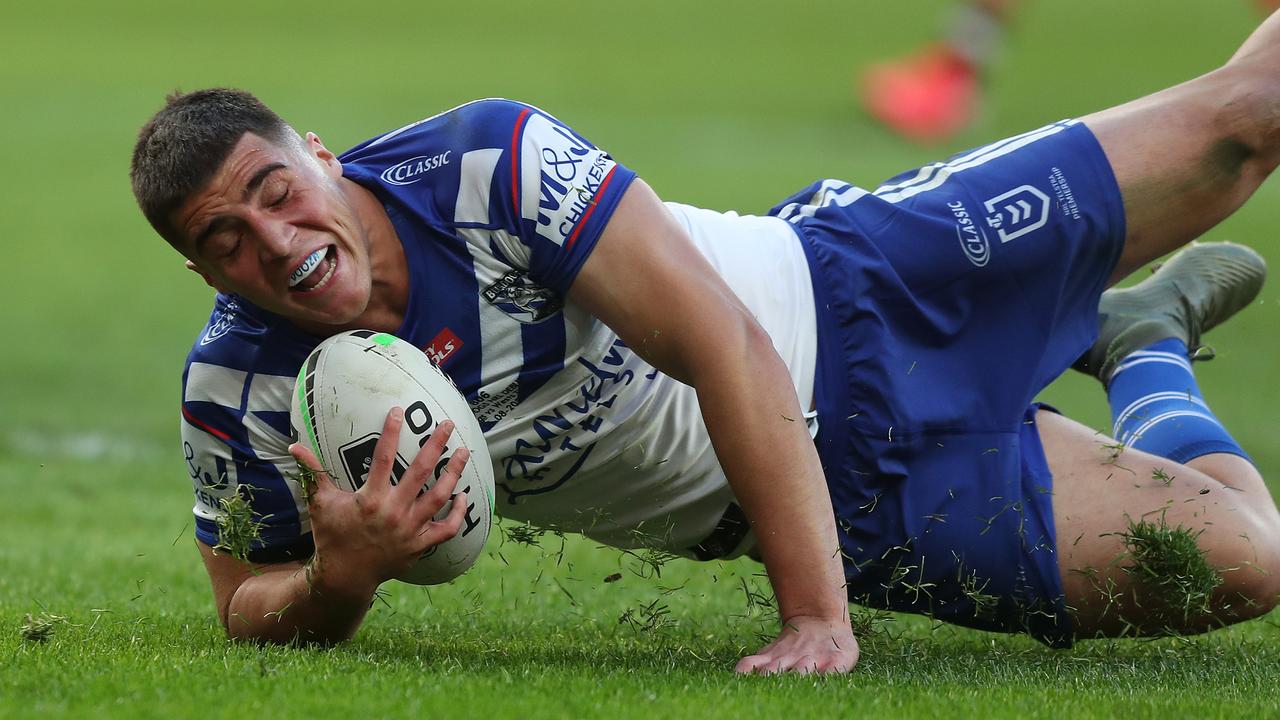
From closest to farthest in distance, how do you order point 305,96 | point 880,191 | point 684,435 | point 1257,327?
point 684,435, point 880,191, point 1257,327, point 305,96

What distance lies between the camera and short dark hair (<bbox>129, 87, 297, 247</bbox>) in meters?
4.07

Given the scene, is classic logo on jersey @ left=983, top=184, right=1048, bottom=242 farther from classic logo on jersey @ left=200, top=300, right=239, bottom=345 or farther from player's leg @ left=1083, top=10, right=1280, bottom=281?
classic logo on jersey @ left=200, top=300, right=239, bottom=345

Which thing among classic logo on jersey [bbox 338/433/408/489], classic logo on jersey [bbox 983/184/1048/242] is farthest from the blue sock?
classic logo on jersey [bbox 338/433/408/489]

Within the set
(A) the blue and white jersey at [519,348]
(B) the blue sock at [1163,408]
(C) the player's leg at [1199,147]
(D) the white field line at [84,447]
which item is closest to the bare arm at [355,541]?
(A) the blue and white jersey at [519,348]

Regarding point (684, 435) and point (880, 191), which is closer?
point (684, 435)

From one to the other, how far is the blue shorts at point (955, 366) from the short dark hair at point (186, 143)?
170 centimetres

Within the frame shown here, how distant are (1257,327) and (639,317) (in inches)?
383

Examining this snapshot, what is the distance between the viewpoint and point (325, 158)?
14.4ft

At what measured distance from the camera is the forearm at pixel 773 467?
13.4ft

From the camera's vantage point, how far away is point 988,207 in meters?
4.83

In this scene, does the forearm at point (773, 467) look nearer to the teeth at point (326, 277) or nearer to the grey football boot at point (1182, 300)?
the teeth at point (326, 277)

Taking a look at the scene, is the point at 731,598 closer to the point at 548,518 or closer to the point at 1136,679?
the point at 548,518

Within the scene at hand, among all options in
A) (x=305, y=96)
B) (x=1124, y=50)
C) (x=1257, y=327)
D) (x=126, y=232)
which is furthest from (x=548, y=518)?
(x=1124, y=50)

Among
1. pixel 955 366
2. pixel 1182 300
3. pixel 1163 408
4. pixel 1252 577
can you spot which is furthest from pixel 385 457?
pixel 1182 300
